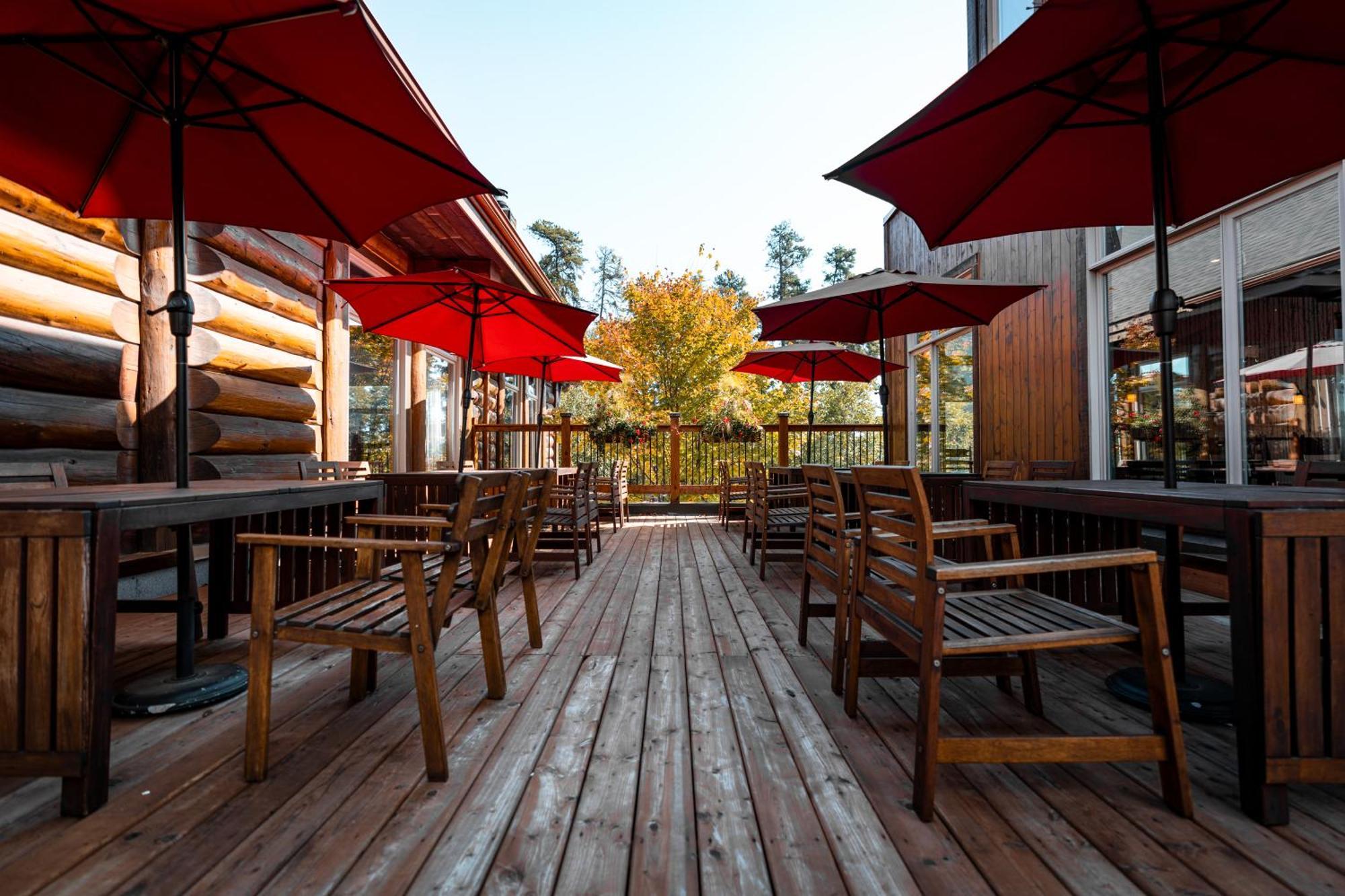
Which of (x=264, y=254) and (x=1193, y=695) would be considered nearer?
(x=1193, y=695)

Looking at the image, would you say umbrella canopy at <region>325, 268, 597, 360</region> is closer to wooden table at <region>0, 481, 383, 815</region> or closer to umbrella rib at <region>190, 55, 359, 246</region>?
umbrella rib at <region>190, 55, 359, 246</region>

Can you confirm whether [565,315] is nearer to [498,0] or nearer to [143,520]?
[143,520]

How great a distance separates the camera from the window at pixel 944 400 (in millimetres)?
7148

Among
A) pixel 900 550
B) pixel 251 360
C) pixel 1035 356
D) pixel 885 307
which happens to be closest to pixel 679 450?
pixel 1035 356

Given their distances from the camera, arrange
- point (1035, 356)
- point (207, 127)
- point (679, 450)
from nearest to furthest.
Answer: point (207, 127)
point (1035, 356)
point (679, 450)

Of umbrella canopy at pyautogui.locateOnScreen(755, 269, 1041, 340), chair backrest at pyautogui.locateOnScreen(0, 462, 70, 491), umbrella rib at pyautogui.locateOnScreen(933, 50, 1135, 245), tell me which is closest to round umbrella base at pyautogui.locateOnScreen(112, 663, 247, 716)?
chair backrest at pyautogui.locateOnScreen(0, 462, 70, 491)

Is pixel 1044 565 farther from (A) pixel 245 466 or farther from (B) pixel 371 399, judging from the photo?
(B) pixel 371 399

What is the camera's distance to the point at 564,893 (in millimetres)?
1127

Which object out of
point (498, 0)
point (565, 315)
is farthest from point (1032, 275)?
point (498, 0)

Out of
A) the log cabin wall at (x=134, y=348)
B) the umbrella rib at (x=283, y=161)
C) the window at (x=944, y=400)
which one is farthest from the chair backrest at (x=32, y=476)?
the window at (x=944, y=400)

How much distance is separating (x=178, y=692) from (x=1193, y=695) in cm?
342

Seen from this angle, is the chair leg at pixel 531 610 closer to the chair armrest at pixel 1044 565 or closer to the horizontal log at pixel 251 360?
the chair armrest at pixel 1044 565

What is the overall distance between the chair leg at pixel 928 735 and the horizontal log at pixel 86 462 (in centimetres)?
367

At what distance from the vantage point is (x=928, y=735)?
1349 mm
